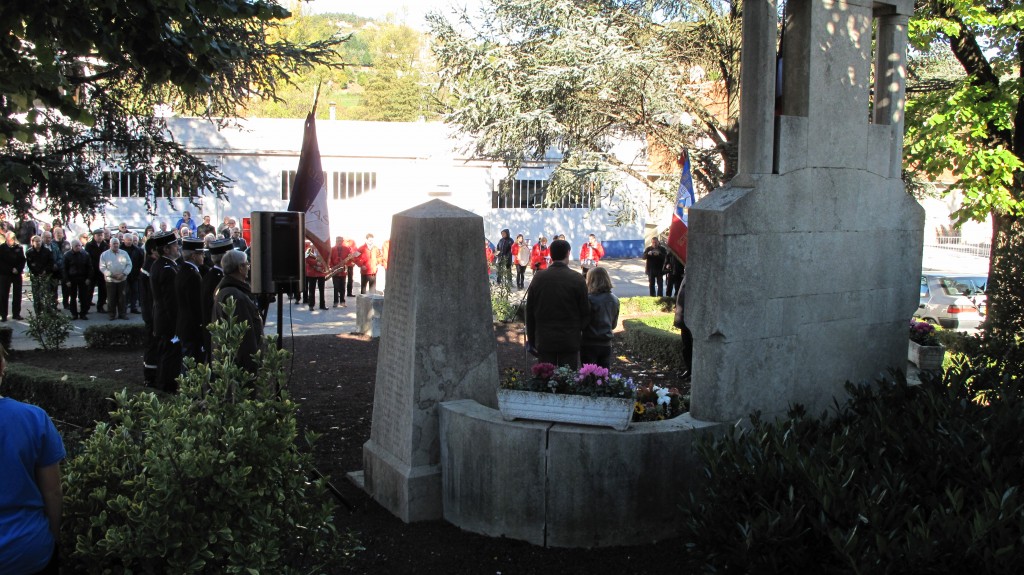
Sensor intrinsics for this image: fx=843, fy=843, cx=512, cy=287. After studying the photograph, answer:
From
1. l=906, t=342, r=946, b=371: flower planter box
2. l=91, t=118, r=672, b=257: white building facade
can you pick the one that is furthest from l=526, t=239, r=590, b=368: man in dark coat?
l=91, t=118, r=672, b=257: white building facade

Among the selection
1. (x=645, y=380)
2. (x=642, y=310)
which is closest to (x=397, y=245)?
(x=645, y=380)

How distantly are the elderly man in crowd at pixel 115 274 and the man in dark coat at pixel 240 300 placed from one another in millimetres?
12140

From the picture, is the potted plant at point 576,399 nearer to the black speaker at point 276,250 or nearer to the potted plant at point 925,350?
the black speaker at point 276,250

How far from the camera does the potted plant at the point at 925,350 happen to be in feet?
36.8

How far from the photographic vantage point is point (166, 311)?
33.3ft

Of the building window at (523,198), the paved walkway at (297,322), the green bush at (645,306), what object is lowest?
the paved walkway at (297,322)

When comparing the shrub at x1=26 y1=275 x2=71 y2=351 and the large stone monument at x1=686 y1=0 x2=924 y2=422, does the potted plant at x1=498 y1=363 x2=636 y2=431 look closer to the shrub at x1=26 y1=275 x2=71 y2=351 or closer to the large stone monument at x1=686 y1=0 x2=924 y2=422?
the large stone monument at x1=686 y1=0 x2=924 y2=422

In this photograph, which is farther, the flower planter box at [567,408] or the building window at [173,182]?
the building window at [173,182]

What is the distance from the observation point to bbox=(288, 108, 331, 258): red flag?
9703 mm

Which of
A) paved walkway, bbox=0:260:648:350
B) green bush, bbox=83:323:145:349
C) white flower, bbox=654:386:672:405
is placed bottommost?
paved walkway, bbox=0:260:648:350

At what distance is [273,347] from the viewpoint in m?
3.97

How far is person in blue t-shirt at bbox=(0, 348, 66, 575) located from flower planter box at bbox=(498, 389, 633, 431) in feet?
9.67

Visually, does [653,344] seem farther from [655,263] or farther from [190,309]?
[655,263]

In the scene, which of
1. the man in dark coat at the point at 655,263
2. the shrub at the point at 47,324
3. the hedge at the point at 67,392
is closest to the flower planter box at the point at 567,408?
the hedge at the point at 67,392
